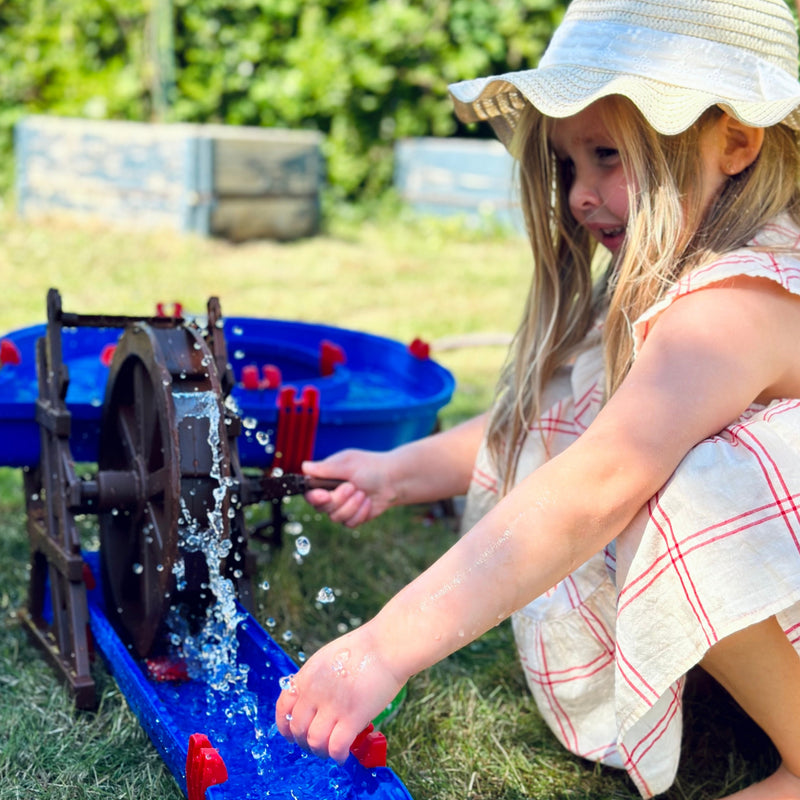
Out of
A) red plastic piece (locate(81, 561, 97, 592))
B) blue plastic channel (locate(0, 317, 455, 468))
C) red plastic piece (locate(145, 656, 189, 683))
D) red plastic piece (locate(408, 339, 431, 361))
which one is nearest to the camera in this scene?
red plastic piece (locate(145, 656, 189, 683))

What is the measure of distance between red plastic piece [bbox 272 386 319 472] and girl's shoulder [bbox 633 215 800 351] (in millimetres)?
628

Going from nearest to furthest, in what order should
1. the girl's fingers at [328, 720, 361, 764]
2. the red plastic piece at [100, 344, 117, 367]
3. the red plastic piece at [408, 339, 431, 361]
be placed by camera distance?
the girl's fingers at [328, 720, 361, 764]
the red plastic piece at [100, 344, 117, 367]
the red plastic piece at [408, 339, 431, 361]

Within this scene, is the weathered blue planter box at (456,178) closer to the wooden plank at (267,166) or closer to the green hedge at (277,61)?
the green hedge at (277,61)

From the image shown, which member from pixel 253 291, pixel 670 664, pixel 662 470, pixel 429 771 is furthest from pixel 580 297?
pixel 253 291

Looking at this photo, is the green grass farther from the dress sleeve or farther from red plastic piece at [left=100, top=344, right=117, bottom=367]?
the dress sleeve

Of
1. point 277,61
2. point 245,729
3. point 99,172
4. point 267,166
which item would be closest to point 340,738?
point 245,729

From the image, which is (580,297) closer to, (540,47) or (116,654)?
(116,654)

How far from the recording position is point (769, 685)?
1.34 metres

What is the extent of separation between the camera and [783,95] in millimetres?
1437

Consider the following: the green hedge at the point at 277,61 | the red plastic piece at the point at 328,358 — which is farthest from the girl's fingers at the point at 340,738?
the green hedge at the point at 277,61

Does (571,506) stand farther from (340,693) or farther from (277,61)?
(277,61)

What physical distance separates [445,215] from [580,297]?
16.2ft

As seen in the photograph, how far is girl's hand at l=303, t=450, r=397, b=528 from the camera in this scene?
1.74 meters

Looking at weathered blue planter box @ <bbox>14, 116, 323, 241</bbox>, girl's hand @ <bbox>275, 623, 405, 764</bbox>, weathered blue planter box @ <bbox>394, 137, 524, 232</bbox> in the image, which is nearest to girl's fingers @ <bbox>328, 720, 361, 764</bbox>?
girl's hand @ <bbox>275, 623, 405, 764</bbox>
